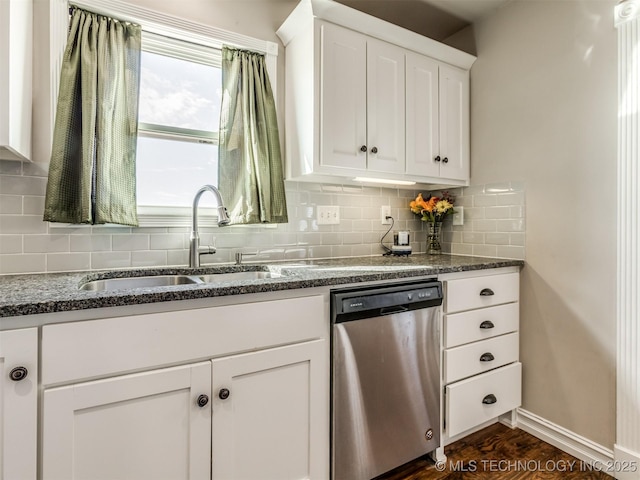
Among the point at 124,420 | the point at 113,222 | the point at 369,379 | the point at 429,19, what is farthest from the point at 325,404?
the point at 429,19

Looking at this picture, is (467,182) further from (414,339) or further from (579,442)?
(579,442)

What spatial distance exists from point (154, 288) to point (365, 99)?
4.71 feet

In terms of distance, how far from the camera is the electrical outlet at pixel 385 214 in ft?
7.81

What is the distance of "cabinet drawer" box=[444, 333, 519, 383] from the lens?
1.73 m

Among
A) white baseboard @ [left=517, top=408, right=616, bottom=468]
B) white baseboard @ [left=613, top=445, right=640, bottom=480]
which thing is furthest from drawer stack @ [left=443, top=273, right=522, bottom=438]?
white baseboard @ [left=613, top=445, right=640, bottom=480]

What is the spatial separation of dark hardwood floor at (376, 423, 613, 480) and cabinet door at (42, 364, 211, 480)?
1.00 meters

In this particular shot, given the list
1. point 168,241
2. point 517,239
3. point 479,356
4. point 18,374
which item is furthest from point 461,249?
point 18,374

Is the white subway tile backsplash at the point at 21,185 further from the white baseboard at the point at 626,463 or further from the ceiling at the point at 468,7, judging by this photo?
the white baseboard at the point at 626,463

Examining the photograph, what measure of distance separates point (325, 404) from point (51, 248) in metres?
1.34

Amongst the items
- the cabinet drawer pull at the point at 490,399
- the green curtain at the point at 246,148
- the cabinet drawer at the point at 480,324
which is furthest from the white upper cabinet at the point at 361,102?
the cabinet drawer pull at the point at 490,399

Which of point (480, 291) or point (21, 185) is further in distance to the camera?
point (480, 291)

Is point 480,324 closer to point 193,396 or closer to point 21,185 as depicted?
point 193,396

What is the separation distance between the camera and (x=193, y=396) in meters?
1.11

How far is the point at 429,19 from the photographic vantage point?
7.57 feet
